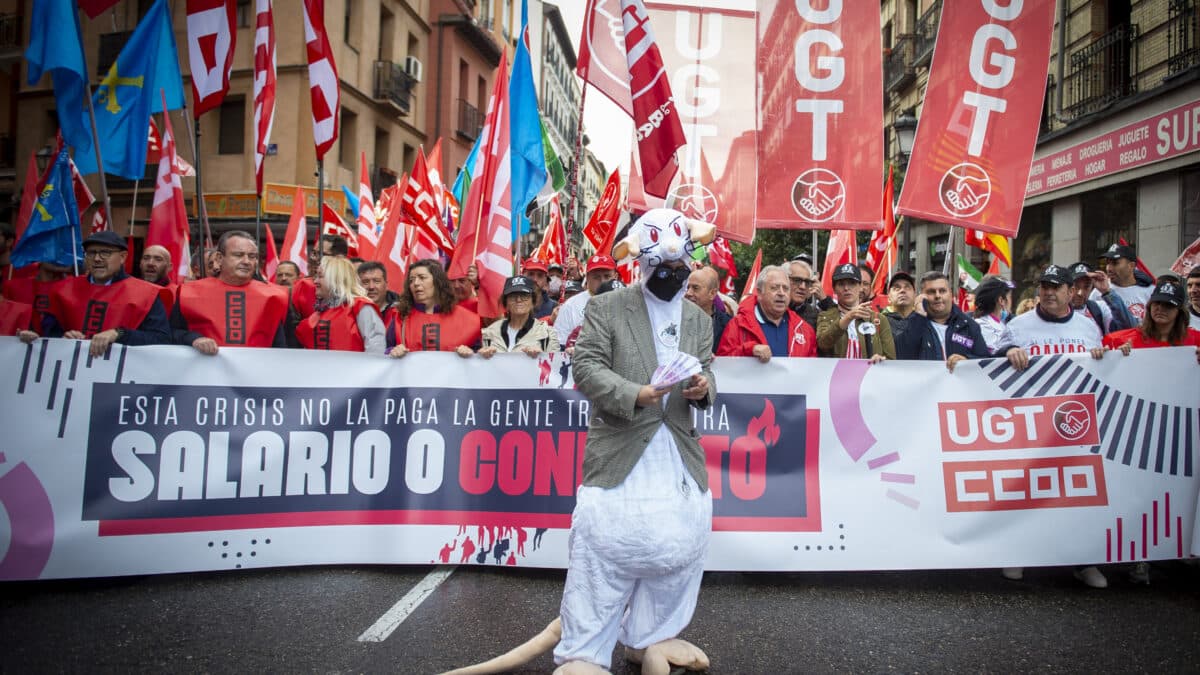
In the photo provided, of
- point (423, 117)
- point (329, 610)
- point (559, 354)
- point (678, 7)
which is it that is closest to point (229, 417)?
point (329, 610)

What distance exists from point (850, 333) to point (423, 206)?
18.9 feet

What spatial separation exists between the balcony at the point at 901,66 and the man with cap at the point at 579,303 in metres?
19.2

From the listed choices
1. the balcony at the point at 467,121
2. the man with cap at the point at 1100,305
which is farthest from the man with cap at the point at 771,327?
the balcony at the point at 467,121

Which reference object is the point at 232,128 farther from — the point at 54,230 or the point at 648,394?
the point at 648,394

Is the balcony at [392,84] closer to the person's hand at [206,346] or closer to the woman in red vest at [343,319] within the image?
the woman in red vest at [343,319]

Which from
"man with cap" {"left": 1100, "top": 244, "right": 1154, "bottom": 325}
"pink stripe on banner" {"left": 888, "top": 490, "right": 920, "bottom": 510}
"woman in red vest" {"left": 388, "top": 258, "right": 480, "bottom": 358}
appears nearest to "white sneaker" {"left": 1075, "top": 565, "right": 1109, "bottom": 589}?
"pink stripe on banner" {"left": 888, "top": 490, "right": 920, "bottom": 510}

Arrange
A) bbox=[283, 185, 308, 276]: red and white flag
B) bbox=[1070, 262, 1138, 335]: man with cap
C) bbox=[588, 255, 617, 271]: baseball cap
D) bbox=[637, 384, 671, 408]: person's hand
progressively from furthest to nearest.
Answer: bbox=[283, 185, 308, 276]: red and white flag
bbox=[1070, 262, 1138, 335]: man with cap
bbox=[588, 255, 617, 271]: baseball cap
bbox=[637, 384, 671, 408]: person's hand

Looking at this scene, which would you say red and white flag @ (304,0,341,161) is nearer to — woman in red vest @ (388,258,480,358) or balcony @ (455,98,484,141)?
woman in red vest @ (388,258,480,358)

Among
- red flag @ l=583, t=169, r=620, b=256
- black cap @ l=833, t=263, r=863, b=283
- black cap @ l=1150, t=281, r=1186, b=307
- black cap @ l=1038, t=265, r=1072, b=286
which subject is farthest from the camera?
red flag @ l=583, t=169, r=620, b=256

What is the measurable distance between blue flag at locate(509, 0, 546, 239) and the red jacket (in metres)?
3.62

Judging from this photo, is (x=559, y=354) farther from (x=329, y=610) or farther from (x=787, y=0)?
(x=787, y=0)

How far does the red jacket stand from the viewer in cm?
553

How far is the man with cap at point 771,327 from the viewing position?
549cm

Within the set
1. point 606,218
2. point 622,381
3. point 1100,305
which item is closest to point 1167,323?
point 1100,305
